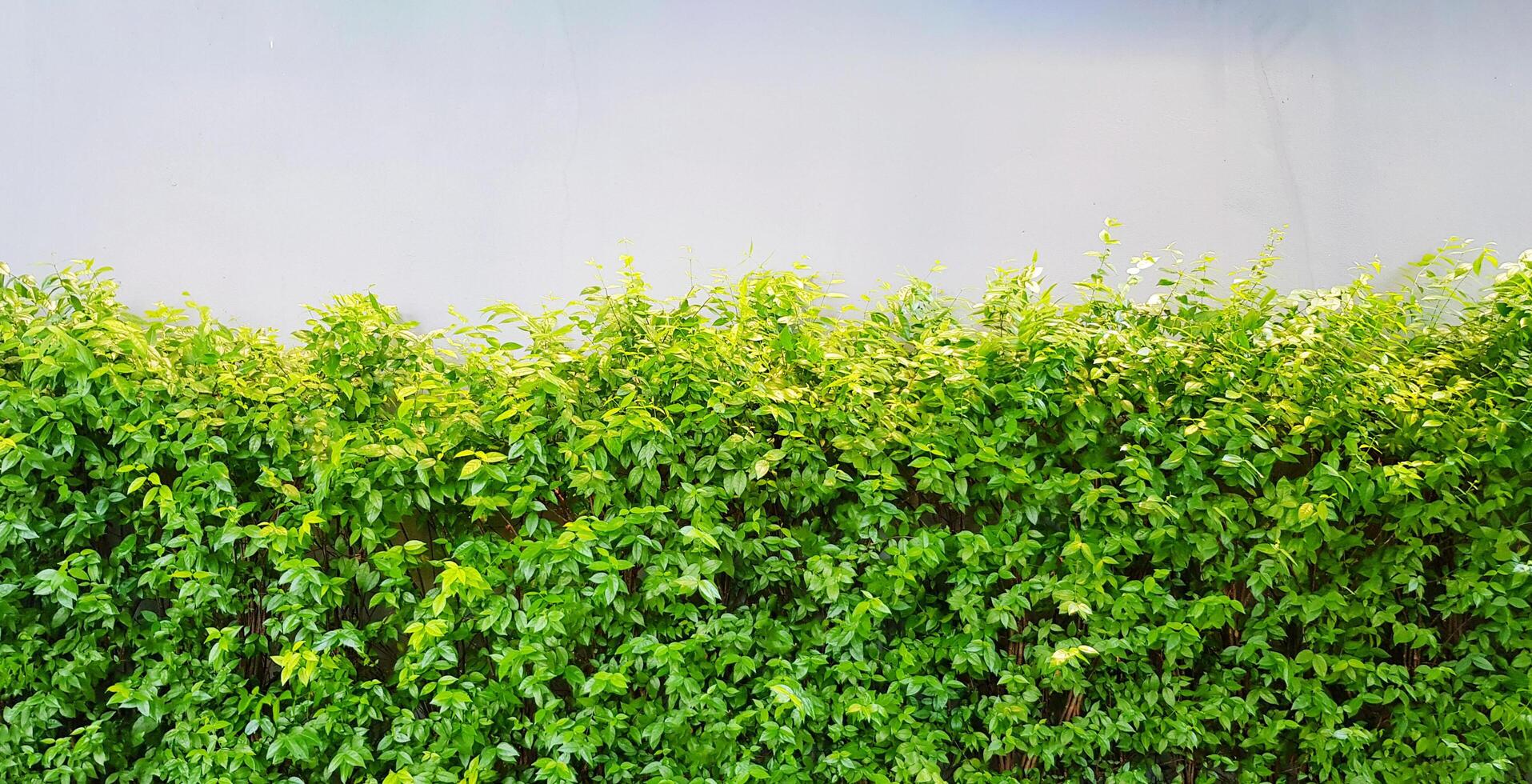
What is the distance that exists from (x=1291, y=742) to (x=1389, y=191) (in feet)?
5.64

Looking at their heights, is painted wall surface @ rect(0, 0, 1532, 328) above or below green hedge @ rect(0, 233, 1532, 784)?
above

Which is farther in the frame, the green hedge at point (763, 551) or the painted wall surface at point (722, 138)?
the painted wall surface at point (722, 138)

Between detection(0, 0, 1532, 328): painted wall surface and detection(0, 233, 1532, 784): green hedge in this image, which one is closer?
detection(0, 233, 1532, 784): green hedge

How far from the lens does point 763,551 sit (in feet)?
8.36

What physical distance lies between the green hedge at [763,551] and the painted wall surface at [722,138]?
0.39 metres

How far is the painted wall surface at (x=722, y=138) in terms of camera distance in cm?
302

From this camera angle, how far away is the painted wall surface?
302 centimetres

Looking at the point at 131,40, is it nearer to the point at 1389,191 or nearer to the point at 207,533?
the point at 207,533

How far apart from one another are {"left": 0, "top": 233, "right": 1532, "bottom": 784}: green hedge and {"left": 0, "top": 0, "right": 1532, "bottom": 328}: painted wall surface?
392 millimetres

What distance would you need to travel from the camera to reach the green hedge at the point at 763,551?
2.48 meters

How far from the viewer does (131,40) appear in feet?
9.95

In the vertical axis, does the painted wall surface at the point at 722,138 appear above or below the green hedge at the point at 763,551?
above

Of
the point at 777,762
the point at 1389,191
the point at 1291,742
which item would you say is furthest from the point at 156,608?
the point at 1389,191

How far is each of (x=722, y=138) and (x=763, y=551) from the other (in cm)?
133
